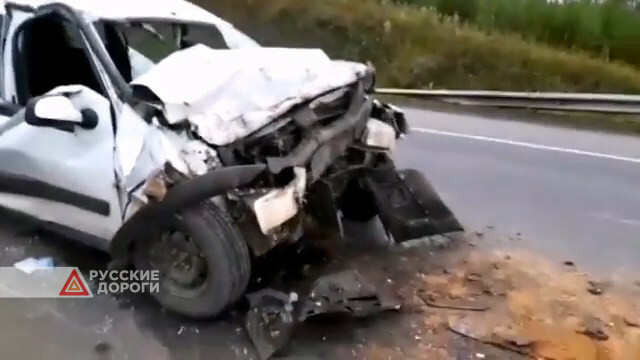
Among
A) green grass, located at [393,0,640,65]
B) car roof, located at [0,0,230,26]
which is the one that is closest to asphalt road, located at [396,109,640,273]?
car roof, located at [0,0,230,26]

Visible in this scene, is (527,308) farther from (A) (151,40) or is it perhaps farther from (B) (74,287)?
(A) (151,40)

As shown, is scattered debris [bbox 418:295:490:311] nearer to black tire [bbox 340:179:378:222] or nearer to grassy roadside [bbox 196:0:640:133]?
black tire [bbox 340:179:378:222]

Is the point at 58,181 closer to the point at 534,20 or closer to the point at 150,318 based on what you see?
the point at 150,318

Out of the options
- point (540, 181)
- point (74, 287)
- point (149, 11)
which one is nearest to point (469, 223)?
point (540, 181)

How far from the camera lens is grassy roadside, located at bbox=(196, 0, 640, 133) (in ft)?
35.8

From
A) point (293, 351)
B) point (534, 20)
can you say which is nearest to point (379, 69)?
point (534, 20)

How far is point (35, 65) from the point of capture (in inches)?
A: 209

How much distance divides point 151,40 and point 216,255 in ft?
6.47

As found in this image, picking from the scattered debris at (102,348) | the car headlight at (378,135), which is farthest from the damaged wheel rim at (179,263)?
the car headlight at (378,135)

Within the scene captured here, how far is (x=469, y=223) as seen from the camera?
6.07m

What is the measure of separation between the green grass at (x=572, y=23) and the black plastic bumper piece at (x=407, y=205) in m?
7.23

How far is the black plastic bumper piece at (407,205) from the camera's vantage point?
532cm

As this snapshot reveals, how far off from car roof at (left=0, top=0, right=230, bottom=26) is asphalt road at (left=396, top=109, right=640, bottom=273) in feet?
7.75

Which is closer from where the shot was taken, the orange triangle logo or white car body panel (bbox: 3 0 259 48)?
the orange triangle logo
